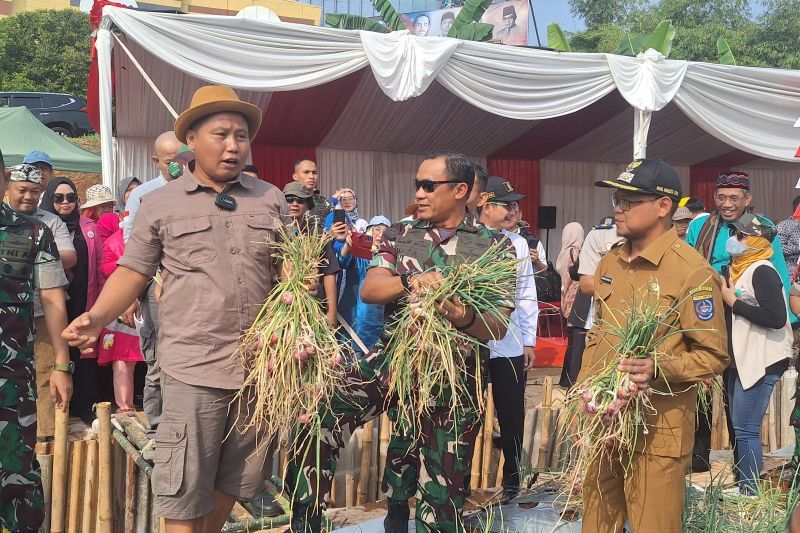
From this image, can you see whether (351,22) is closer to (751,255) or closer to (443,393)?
(751,255)

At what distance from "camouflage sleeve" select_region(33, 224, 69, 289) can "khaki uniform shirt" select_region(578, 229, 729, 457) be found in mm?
2106

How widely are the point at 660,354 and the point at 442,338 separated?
2.42ft

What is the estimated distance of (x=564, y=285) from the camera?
751 centimetres

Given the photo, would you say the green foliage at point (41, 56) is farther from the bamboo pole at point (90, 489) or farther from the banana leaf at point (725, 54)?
the bamboo pole at point (90, 489)

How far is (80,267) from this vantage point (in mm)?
5293

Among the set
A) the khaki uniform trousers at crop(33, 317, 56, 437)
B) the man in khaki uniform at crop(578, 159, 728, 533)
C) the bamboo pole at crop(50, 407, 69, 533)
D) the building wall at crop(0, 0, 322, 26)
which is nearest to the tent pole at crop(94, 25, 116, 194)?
the khaki uniform trousers at crop(33, 317, 56, 437)

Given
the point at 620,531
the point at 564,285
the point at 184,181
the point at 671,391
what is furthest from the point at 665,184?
the point at 564,285

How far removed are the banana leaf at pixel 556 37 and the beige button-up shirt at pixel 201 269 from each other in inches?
339

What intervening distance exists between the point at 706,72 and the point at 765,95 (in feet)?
2.64

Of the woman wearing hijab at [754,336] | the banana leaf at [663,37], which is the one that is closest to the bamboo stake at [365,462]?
the woman wearing hijab at [754,336]

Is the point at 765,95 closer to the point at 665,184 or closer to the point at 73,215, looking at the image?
the point at 665,184

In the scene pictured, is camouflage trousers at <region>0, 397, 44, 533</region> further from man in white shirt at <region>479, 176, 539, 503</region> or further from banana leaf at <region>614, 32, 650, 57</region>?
banana leaf at <region>614, 32, 650, 57</region>

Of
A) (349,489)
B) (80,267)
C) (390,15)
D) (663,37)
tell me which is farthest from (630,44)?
(349,489)

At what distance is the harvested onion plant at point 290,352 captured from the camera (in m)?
2.50
